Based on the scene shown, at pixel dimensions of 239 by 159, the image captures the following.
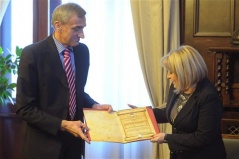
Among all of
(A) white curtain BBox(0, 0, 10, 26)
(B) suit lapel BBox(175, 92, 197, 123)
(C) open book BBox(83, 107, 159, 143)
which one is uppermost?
(A) white curtain BBox(0, 0, 10, 26)

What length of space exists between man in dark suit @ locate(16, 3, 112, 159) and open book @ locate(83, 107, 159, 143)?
88 millimetres

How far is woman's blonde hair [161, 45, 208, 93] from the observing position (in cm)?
227

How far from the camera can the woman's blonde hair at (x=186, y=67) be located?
7.46 feet

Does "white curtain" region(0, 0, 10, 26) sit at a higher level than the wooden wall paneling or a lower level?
higher

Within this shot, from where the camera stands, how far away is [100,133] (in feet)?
8.06

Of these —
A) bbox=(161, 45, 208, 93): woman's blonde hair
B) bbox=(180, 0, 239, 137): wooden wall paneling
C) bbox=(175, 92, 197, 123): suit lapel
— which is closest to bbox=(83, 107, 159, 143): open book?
bbox=(175, 92, 197, 123): suit lapel

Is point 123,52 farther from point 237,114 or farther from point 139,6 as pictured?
point 237,114

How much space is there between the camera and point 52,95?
246cm

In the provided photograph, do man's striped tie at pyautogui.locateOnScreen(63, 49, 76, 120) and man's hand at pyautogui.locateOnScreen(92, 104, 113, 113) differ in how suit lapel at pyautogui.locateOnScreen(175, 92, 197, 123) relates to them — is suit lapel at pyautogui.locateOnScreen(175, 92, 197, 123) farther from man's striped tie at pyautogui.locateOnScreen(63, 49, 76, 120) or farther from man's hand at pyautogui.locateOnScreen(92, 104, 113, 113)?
man's striped tie at pyautogui.locateOnScreen(63, 49, 76, 120)

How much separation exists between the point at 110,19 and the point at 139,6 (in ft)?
1.09

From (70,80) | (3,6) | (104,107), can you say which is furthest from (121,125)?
(3,6)

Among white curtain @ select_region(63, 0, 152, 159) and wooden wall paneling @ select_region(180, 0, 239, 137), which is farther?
white curtain @ select_region(63, 0, 152, 159)

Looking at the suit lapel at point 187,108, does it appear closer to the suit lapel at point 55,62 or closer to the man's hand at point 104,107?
the man's hand at point 104,107

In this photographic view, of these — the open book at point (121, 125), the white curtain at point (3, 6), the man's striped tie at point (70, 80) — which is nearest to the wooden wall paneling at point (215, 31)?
the open book at point (121, 125)
